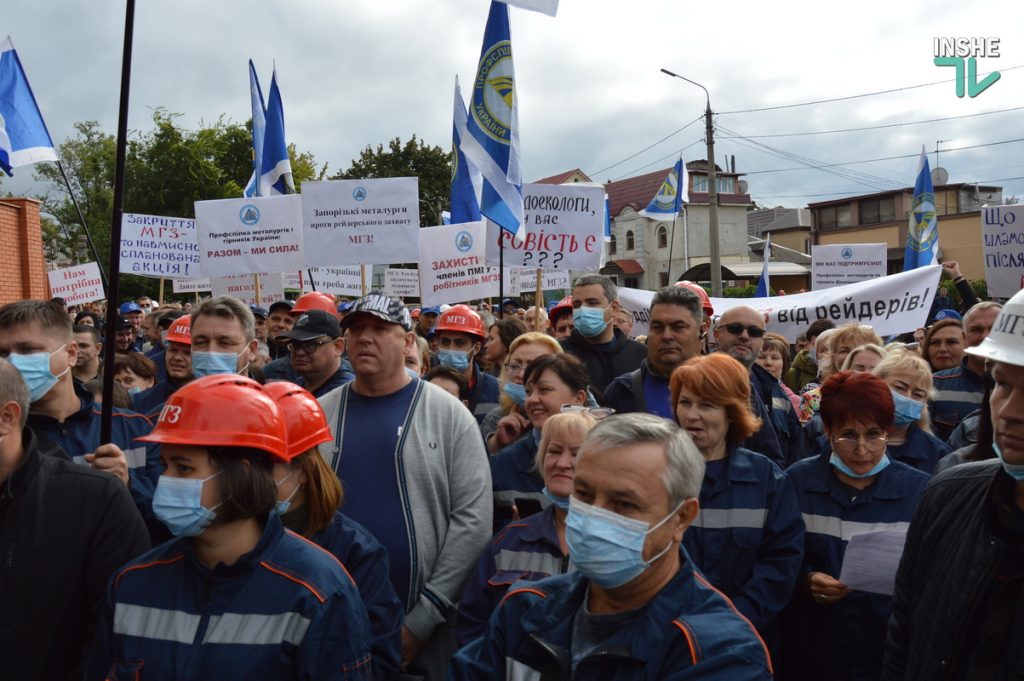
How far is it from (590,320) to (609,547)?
414 centimetres

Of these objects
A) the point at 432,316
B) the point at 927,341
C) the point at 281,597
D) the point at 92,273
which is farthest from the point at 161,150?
the point at 281,597

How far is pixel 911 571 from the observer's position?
2.46m

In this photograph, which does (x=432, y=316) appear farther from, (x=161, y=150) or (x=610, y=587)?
(x=161, y=150)

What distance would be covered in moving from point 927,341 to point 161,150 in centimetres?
3747

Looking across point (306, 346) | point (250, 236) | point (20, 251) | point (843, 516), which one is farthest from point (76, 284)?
point (843, 516)

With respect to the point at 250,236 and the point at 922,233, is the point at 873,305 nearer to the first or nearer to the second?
the point at 922,233

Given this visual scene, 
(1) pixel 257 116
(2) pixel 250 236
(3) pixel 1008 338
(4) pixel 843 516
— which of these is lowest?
(4) pixel 843 516

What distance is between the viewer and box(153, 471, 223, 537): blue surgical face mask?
7.77ft

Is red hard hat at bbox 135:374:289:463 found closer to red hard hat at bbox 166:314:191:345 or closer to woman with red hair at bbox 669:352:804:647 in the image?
woman with red hair at bbox 669:352:804:647

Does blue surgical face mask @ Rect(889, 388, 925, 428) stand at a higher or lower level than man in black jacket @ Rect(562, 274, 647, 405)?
lower

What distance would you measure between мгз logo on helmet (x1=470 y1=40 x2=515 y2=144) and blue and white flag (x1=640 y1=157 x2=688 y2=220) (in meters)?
13.1

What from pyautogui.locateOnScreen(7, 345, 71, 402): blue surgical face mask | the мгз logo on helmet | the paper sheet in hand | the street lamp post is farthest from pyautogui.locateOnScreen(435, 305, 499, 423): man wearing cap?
the street lamp post

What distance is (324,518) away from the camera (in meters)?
2.84

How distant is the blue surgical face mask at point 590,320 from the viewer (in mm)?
6168
